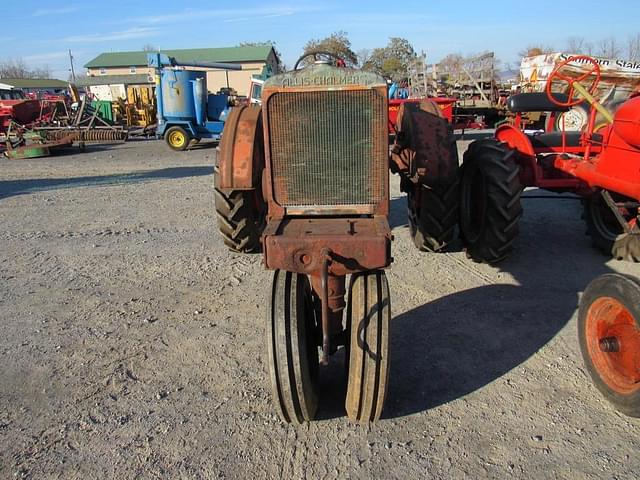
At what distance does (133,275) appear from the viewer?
213 inches

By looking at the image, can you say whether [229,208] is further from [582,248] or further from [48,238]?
[582,248]

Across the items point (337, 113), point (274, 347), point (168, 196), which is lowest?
point (168, 196)

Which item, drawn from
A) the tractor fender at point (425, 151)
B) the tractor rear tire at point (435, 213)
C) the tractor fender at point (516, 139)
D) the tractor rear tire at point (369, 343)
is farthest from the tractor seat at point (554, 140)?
the tractor rear tire at point (369, 343)

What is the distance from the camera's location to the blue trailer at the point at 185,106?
15633 mm

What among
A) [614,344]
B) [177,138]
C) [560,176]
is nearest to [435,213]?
[560,176]

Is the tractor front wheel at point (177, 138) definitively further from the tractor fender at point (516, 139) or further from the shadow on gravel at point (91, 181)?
the tractor fender at point (516, 139)

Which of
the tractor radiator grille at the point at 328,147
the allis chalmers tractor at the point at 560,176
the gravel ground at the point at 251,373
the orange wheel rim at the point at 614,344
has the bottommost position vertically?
the gravel ground at the point at 251,373

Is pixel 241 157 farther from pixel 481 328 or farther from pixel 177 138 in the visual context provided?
pixel 177 138

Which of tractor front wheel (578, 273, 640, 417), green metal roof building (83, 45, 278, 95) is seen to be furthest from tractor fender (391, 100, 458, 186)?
green metal roof building (83, 45, 278, 95)

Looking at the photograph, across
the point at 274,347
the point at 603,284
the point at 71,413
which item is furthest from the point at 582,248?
the point at 71,413

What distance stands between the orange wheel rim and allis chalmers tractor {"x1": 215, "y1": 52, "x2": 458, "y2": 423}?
1419mm

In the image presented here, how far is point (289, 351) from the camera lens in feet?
9.07

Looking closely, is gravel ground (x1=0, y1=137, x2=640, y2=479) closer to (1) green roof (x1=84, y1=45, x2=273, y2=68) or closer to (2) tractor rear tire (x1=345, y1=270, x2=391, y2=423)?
(2) tractor rear tire (x1=345, y1=270, x2=391, y2=423)

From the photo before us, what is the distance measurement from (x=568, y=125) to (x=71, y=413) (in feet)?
43.7
